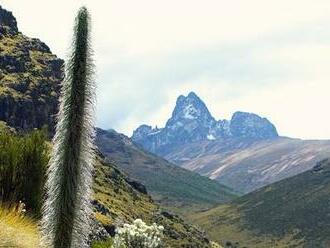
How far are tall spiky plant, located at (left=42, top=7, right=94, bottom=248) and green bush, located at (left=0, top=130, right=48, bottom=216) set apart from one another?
10092 mm

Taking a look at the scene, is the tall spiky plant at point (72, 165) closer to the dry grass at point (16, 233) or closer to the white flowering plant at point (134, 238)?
the dry grass at point (16, 233)

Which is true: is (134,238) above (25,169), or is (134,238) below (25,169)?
below

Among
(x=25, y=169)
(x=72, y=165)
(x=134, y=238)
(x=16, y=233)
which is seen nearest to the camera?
(x=72, y=165)

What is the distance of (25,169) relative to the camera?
23.6 metres

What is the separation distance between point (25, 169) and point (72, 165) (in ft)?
42.4

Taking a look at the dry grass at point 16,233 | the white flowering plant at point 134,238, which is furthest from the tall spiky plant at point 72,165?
the white flowering plant at point 134,238

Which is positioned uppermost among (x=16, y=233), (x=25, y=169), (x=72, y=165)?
(x=25, y=169)

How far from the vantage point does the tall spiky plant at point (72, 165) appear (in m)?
11.1

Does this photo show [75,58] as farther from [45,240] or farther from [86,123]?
[45,240]

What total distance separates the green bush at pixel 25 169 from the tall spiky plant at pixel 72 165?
10092mm

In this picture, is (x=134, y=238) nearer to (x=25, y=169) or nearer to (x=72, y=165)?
(x=25, y=169)

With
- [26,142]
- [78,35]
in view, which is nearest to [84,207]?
[78,35]

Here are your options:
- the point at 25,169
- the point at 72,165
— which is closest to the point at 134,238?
the point at 25,169

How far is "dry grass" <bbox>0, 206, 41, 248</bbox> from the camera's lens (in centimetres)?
1352
